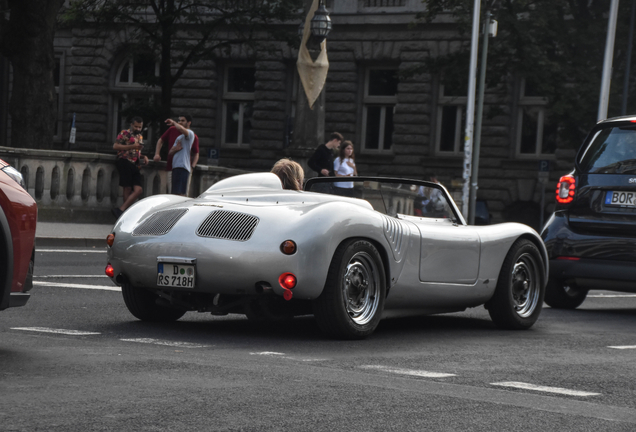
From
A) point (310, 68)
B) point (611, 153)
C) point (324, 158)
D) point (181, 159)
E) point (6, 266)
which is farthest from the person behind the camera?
point (310, 68)

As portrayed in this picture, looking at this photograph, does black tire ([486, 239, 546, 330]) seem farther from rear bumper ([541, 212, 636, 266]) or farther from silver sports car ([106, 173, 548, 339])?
rear bumper ([541, 212, 636, 266])

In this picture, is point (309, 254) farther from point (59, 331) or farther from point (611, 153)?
point (611, 153)

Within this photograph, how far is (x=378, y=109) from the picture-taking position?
123 feet

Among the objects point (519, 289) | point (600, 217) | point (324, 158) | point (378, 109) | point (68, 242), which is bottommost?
point (68, 242)

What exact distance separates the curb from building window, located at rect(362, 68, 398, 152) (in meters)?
21.2

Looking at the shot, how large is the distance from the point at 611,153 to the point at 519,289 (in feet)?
6.52

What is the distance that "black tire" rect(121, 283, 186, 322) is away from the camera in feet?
24.8

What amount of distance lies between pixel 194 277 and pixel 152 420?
2.54 m

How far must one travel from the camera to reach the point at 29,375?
17.0 feet

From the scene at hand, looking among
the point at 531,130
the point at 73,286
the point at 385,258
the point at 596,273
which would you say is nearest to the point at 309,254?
the point at 385,258

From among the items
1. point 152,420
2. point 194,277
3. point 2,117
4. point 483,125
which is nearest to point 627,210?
point 194,277

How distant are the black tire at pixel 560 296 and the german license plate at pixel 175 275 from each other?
177 inches

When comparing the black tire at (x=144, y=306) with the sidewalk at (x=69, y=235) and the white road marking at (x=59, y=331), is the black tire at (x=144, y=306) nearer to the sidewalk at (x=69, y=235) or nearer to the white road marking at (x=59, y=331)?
the white road marking at (x=59, y=331)

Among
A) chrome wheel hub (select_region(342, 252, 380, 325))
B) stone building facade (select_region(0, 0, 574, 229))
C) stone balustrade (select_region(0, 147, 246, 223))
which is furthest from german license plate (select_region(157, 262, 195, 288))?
stone building facade (select_region(0, 0, 574, 229))
